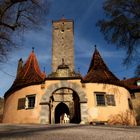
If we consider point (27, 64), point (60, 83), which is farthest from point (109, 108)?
point (27, 64)

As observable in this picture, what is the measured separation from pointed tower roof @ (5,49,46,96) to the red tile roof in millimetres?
4118

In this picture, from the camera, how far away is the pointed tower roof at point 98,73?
754 inches

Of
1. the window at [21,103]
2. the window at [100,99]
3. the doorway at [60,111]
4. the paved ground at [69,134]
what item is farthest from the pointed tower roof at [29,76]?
the paved ground at [69,134]

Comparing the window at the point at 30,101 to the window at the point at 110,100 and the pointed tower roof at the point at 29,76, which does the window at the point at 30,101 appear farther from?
the window at the point at 110,100

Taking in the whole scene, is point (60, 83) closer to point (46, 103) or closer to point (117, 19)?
point (46, 103)

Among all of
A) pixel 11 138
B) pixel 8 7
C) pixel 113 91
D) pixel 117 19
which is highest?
pixel 117 19

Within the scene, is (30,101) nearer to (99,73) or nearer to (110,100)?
(110,100)

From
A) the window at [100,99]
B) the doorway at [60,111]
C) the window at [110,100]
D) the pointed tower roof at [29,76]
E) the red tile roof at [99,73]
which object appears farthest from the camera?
the doorway at [60,111]

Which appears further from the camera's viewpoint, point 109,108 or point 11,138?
A: point 109,108

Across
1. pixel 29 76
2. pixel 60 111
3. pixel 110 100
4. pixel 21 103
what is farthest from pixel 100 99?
pixel 60 111

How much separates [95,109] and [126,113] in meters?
2.97

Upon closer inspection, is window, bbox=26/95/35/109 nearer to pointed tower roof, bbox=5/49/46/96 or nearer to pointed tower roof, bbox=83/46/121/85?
pointed tower roof, bbox=5/49/46/96

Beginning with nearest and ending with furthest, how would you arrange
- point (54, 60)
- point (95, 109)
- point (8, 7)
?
point (8, 7)
point (95, 109)
point (54, 60)

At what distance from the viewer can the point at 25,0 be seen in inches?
466
